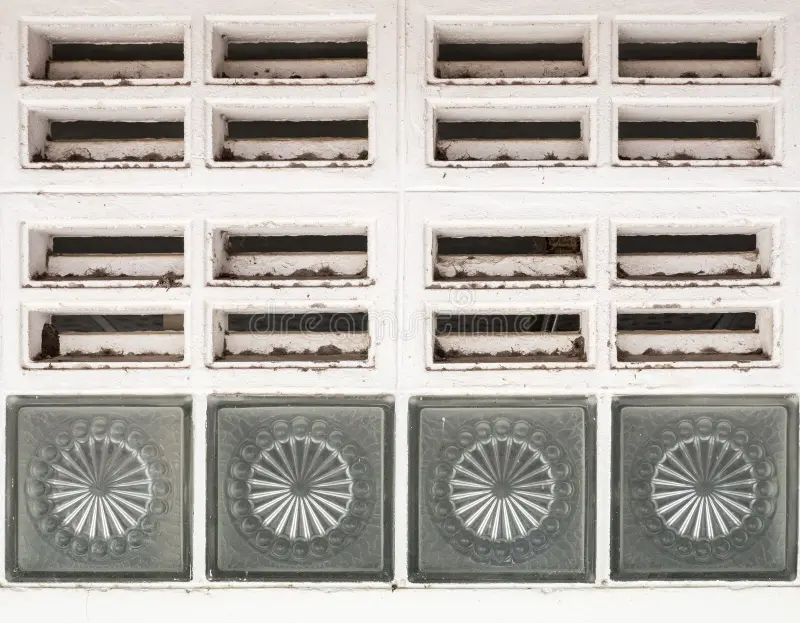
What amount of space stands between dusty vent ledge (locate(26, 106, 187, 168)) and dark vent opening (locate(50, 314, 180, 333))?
0.34 meters

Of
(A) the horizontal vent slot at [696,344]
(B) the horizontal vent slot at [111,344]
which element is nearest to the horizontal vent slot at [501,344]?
(A) the horizontal vent slot at [696,344]

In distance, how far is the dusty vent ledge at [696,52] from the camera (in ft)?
4.26

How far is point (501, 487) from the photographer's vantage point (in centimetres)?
128

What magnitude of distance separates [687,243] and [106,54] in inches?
53.5

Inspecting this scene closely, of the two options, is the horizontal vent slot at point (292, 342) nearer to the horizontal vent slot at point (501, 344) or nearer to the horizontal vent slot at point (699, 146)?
the horizontal vent slot at point (501, 344)

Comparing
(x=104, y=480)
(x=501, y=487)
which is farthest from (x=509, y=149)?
Result: (x=104, y=480)

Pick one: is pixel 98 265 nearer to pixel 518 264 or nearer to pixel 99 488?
pixel 99 488

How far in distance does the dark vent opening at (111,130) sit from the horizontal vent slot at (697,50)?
1007mm

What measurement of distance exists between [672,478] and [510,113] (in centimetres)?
83

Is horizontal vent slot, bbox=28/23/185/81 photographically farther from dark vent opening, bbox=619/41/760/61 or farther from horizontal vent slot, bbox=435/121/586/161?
dark vent opening, bbox=619/41/760/61

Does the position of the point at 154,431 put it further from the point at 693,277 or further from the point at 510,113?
the point at 693,277

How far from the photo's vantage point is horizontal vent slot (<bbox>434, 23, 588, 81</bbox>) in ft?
4.29

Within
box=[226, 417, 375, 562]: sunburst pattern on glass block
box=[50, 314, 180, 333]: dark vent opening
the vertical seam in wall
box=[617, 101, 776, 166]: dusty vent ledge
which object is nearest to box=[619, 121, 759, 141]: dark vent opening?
box=[617, 101, 776, 166]: dusty vent ledge

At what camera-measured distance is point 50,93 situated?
1287mm
